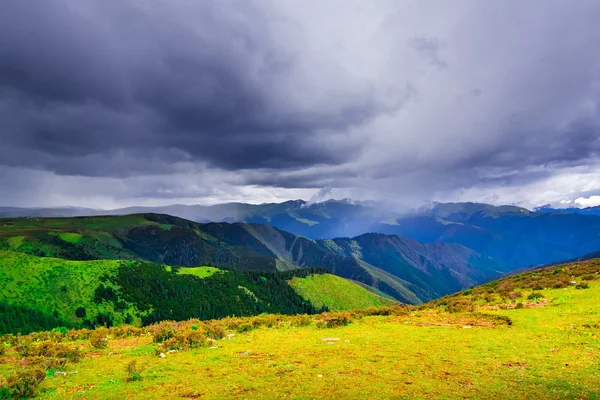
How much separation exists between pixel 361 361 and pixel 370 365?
0.81 meters

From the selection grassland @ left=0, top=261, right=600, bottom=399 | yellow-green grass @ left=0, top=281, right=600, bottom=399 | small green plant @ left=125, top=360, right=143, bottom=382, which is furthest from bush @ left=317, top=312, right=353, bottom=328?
small green plant @ left=125, top=360, right=143, bottom=382

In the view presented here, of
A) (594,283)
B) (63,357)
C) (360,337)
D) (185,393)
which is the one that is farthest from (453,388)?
(594,283)

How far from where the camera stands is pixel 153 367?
17969mm

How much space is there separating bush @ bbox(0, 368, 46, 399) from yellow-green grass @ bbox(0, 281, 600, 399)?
408mm

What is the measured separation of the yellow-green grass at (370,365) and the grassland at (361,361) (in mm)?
56

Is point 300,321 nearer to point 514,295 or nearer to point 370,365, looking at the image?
point 370,365

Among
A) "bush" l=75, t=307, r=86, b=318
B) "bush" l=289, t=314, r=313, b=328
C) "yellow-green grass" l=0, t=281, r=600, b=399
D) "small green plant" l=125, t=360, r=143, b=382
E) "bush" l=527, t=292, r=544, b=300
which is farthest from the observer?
"bush" l=75, t=307, r=86, b=318

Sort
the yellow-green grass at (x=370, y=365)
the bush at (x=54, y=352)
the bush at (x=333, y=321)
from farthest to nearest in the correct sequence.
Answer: the bush at (x=333, y=321) < the bush at (x=54, y=352) < the yellow-green grass at (x=370, y=365)

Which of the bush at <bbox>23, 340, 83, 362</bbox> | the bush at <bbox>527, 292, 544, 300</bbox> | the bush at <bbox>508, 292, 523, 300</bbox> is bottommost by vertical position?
the bush at <bbox>23, 340, 83, 362</bbox>

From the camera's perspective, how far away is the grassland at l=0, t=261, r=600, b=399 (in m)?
14.0

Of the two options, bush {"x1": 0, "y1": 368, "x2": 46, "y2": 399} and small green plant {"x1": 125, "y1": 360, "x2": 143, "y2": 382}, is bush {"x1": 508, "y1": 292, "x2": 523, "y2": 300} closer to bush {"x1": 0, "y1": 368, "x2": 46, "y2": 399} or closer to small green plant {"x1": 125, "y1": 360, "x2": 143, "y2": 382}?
small green plant {"x1": 125, "y1": 360, "x2": 143, "y2": 382}

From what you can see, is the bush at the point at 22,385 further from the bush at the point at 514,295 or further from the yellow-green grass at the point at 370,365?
the bush at the point at 514,295

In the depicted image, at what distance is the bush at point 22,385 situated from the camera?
46.0 ft

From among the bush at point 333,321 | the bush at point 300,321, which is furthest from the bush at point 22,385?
the bush at point 333,321
